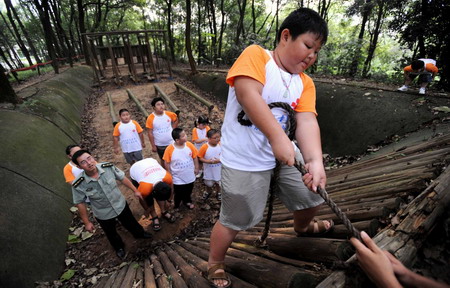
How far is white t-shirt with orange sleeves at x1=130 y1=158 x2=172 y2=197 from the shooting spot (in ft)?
13.6

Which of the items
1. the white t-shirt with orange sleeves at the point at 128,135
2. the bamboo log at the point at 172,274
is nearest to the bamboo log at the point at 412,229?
the bamboo log at the point at 172,274

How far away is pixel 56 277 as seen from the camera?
12.1ft

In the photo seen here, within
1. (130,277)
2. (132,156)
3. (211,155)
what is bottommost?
(132,156)

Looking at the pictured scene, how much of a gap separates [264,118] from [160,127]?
466 cm

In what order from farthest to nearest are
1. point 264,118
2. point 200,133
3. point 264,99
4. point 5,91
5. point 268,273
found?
point 5,91
point 200,133
point 268,273
point 264,99
point 264,118

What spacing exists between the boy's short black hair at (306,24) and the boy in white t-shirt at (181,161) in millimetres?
3316

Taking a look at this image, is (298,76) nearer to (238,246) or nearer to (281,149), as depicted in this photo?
(281,149)

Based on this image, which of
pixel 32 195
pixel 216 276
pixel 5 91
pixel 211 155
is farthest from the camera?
pixel 5 91

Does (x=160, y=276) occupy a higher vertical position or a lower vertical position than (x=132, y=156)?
higher

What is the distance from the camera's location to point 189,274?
2.37 metres

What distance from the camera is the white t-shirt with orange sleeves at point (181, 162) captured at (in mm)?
4621

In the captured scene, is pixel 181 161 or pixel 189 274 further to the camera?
pixel 181 161

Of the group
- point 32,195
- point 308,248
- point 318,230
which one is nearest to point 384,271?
point 308,248

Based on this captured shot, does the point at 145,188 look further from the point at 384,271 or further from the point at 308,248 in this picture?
the point at 384,271
